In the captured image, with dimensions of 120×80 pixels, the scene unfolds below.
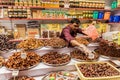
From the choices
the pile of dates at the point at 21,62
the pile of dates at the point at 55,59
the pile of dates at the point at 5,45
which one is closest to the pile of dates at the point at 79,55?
the pile of dates at the point at 55,59

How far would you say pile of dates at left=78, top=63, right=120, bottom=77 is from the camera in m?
1.40

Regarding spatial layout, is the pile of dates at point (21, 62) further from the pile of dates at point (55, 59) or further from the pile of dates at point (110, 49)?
the pile of dates at point (110, 49)

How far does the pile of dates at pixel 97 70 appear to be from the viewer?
140 centimetres

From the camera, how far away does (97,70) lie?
1.49m

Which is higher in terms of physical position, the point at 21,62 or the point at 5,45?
the point at 5,45

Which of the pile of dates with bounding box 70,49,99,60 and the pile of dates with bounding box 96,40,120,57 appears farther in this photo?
the pile of dates with bounding box 96,40,120,57

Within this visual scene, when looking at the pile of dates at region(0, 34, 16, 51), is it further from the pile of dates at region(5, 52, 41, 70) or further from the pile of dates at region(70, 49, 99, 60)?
the pile of dates at region(70, 49, 99, 60)

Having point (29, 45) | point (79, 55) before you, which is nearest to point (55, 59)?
point (79, 55)

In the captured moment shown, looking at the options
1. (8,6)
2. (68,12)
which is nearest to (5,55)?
(8,6)

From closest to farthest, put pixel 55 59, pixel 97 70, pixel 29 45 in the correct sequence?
pixel 97 70, pixel 55 59, pixel 29 45

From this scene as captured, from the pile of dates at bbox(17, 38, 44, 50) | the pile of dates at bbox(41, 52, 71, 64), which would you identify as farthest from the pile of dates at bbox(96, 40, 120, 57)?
the pile of dates at bbox(17, 38, 44, 50)

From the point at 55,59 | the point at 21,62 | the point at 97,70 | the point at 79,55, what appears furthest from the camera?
the point at 79,55

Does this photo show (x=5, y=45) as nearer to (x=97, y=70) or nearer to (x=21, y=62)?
(x=21, y=62)

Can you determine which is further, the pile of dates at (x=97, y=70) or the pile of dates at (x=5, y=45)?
the pile of dates at (x=5, y=45)
